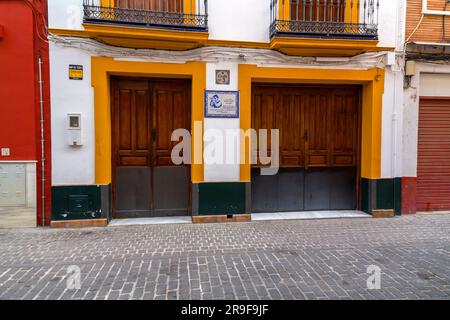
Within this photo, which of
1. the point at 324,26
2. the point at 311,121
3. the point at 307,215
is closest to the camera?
A: the point at 324,26

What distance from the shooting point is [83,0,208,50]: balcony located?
18.4ft

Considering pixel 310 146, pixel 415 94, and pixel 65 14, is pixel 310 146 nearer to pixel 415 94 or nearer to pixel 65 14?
pixel 415 94

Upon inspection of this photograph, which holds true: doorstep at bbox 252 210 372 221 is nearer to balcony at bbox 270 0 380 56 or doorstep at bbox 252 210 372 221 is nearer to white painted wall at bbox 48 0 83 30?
balcony at bbox 270 0 380 56

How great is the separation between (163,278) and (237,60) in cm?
A: 450

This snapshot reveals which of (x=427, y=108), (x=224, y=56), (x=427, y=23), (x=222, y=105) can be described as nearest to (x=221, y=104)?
(x=222, y=105)

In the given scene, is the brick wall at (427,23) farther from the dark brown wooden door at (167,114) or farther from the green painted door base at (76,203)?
the green painted door base at (76,203)

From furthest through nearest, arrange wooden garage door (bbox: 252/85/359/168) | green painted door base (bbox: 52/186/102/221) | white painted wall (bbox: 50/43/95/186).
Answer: wooden garage door (bbox: 252/85/359/168)
green painted door base (bbox: 52/186/102/221)
white painted wall (bbox: 50/43/95/186)

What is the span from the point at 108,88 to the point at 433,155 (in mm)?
7515

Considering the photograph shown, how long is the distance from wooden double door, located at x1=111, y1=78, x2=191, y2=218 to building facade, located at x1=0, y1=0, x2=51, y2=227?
51.2 inches

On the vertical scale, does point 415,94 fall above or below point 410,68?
below

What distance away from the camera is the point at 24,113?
19.2 ft

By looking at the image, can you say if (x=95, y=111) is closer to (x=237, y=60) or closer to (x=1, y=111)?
(x=1, y=111)

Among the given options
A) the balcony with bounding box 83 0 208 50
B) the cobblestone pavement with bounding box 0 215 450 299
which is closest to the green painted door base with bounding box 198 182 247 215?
the cobblestone pavement with bounding box 0 215 450 299

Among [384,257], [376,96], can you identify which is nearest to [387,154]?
[376,96]
